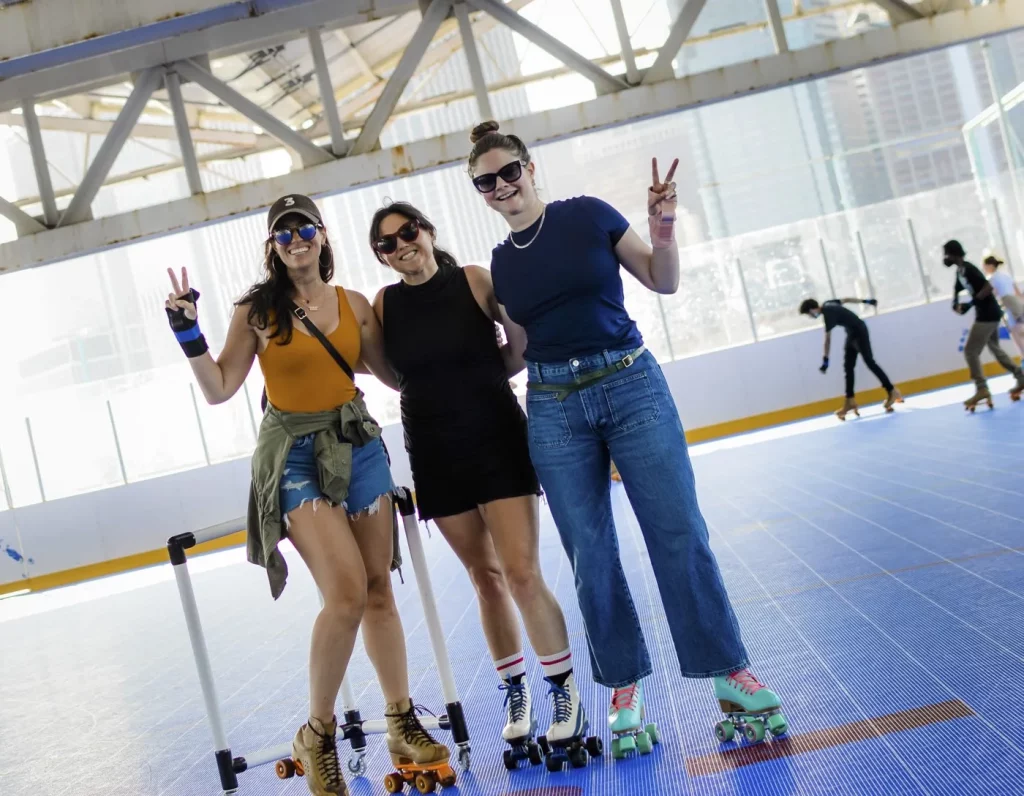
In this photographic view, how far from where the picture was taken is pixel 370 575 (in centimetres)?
294

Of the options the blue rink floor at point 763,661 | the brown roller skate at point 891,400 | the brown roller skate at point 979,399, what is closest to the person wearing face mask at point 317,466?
the blue rink floor at point 763,661

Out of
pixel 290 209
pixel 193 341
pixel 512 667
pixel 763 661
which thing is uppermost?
pixel 290 209

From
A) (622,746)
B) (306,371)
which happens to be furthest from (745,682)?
(306,371)

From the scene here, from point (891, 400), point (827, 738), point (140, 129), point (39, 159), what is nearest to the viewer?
point (827, 738)

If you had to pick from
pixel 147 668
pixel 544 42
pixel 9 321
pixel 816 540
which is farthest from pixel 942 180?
pixel 9 321

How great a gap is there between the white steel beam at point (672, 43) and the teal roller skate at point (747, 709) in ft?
16.8

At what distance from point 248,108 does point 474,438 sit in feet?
15.5

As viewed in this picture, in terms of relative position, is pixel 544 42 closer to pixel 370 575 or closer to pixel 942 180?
pixel 370 575

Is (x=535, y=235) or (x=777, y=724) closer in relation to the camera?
(x=777, y=724)

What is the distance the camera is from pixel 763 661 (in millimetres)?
3344

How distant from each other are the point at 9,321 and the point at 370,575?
19.3 meters

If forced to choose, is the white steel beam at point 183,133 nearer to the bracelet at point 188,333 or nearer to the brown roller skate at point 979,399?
the bracelet at point 188,333

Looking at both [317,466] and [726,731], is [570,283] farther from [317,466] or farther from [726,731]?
[726,731]

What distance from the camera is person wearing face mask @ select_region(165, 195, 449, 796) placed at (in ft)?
9.01
